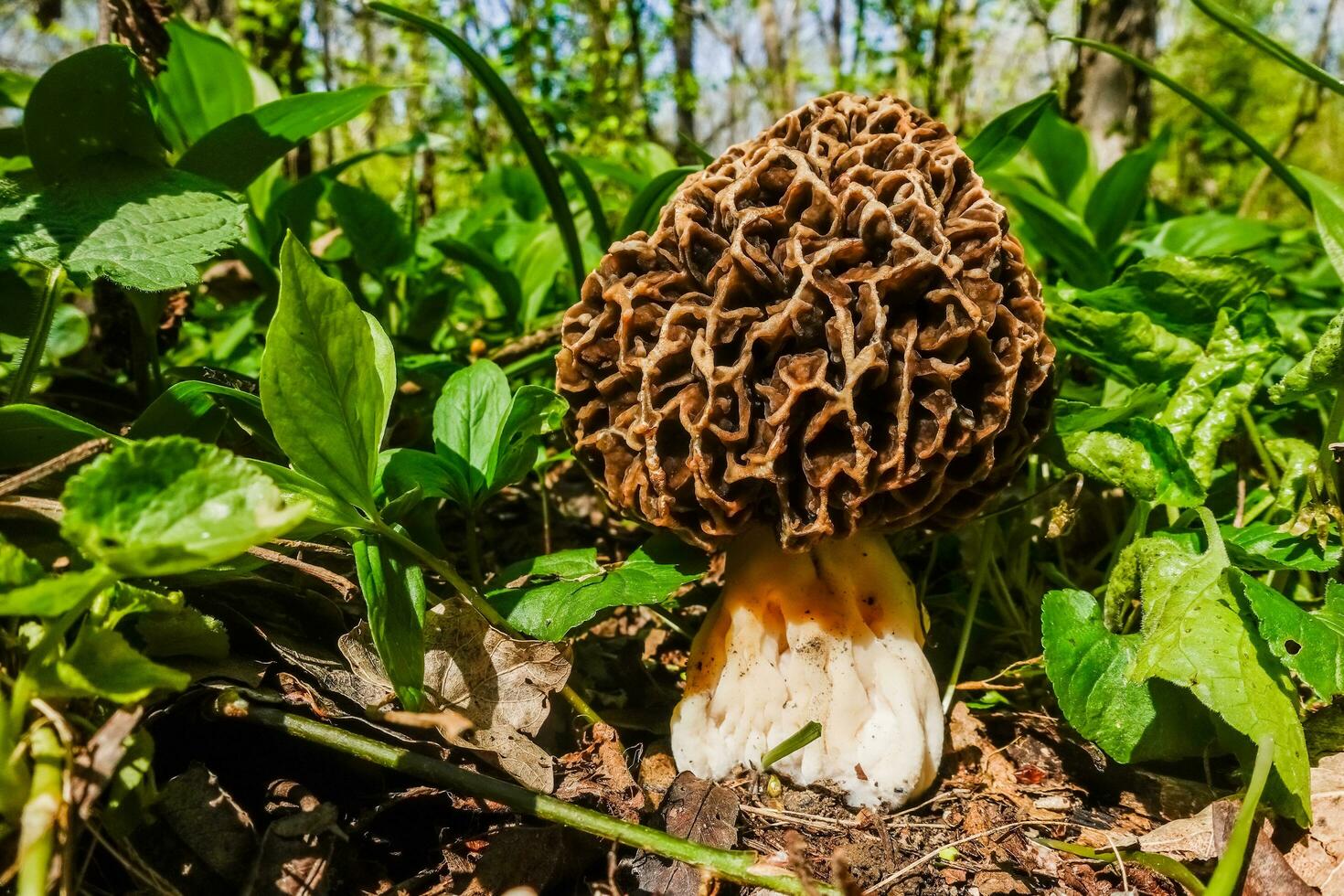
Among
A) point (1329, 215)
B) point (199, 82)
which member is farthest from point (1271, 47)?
point (199, 82)

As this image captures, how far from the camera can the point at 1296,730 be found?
2.16 meters

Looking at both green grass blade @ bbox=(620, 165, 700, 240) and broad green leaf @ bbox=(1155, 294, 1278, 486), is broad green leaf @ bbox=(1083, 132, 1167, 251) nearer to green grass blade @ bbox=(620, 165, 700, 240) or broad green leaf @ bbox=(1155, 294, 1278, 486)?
broad green leaf @ bbox=(1155, 294, 1278, 486)

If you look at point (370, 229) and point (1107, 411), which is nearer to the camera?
point (1107, 411)

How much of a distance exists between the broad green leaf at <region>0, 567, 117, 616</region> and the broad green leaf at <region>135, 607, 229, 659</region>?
1.62ft

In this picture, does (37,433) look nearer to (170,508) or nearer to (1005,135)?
(170,508)

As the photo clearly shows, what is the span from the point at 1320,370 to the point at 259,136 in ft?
10.9

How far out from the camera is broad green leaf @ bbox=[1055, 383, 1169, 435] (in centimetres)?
278

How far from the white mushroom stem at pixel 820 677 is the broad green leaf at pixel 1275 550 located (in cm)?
94

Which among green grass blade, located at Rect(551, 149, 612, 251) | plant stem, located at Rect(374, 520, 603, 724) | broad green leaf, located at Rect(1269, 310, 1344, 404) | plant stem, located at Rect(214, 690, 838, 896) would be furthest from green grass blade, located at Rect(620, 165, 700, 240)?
plant stem, located at Rect(214, 690, 838, 896)

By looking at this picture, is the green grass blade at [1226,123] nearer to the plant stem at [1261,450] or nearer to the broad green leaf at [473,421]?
the plant stem at [1261,450]

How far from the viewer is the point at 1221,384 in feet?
9.32

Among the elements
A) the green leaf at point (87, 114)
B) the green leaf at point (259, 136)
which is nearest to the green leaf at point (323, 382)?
the green leaf at point (87, 114)

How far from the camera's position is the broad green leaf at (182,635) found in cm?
208

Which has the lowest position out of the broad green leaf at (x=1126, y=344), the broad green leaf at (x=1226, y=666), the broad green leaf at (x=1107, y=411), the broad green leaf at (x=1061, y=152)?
the broad green leaf at (x=1226, y=666)
